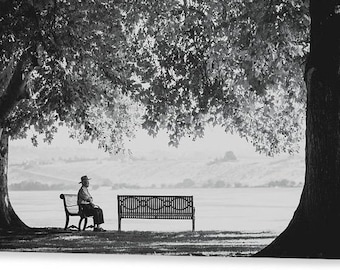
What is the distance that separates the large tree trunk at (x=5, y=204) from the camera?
426 inches

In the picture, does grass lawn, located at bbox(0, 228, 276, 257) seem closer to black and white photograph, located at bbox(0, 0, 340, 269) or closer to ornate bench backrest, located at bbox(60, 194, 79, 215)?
black and white photograph, located at bbox(0, 0, 340, 269)

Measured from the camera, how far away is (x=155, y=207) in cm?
990

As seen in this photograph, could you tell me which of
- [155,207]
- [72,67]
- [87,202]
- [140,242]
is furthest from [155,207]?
[72,67]

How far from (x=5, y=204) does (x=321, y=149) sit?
185 inches

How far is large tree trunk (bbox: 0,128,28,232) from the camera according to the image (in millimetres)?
10822

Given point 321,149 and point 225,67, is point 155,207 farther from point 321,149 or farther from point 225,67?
point 321,149

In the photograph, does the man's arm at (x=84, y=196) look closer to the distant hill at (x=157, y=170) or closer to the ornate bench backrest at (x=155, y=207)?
the distant hill at (x=157, y=170)

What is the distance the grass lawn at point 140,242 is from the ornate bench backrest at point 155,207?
0.75 ft

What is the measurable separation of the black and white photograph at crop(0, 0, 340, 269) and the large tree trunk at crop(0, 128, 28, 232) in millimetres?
36

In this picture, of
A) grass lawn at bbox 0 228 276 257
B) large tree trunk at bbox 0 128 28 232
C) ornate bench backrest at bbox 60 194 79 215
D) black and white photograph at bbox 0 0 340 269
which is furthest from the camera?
large tree trunk at bbox 0 128 28 232

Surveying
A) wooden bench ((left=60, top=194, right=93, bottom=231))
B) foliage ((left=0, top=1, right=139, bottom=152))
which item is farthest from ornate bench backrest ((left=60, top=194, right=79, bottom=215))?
foliage ((left=0, top=1, right=139, bottom=152))

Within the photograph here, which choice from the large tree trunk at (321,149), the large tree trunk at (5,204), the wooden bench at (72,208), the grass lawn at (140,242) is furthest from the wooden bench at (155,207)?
the large tree trunk at (321,149)

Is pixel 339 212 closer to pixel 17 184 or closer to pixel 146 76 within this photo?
pixel 146 76

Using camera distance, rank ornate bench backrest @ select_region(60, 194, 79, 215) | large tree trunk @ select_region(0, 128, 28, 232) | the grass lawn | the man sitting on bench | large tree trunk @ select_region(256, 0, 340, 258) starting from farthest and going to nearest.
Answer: large tree trunk @ select_region(0, 128, 28, 232)
ornate bench backrest @ select_region(60, 194, 79, 215)
the man sitting on bench
the grass lawn
large tree trunk @ select_region(256, 0, 340, 258)
